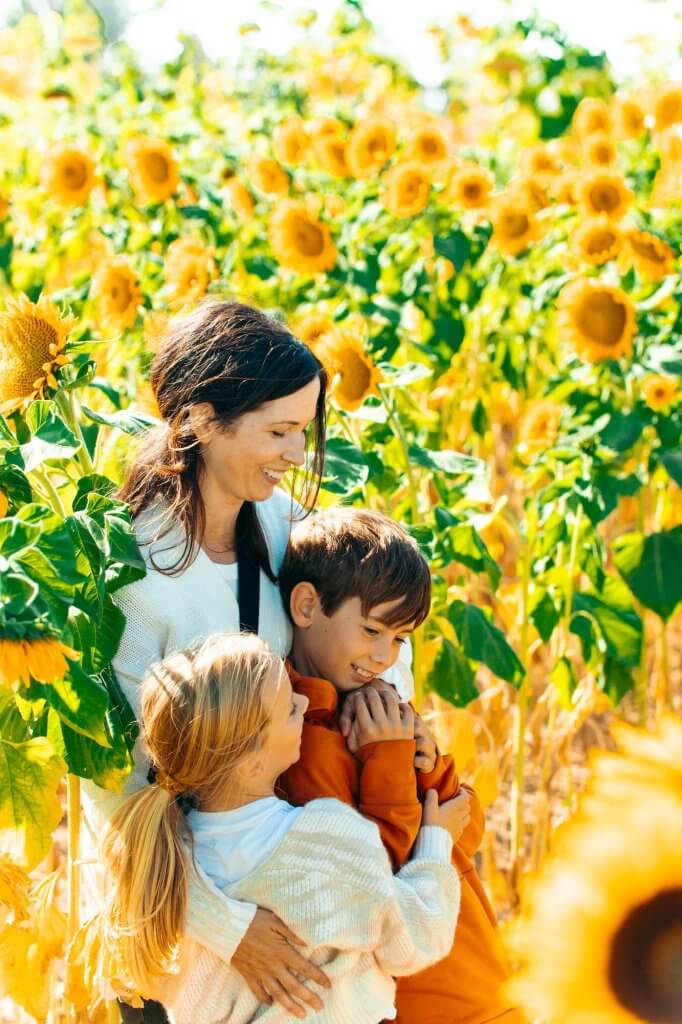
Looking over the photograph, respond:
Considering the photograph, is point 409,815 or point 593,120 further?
point 593,120

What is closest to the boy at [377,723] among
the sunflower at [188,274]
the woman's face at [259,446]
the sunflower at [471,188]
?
the woman's face at [259,446]

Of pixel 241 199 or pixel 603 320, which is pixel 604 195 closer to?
pixel 603 320

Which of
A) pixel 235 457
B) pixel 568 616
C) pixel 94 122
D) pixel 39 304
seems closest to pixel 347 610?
pixel 235 457

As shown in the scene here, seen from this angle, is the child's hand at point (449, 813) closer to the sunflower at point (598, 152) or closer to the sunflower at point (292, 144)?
the sunflower at point (598, 152)

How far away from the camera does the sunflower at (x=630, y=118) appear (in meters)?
3.36

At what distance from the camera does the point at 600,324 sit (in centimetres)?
241

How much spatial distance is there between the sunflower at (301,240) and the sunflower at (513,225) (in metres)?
0.38

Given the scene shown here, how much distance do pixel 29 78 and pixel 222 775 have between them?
17.0ft

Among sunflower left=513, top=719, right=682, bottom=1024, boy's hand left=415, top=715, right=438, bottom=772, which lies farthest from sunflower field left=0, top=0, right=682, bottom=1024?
boy's hand left=415, top=715, right=438, bottom=772

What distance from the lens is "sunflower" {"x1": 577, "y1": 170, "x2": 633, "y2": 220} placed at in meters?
2.71

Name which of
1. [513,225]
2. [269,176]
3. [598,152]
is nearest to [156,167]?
[269,176]

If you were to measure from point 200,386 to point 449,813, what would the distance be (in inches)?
21.8

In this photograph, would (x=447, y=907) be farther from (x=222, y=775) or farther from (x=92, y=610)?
(x=92, y=610)

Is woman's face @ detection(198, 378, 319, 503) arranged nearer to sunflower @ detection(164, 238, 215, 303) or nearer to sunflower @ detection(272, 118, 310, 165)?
sunflower @ detection(164, 238, 215, 303)
